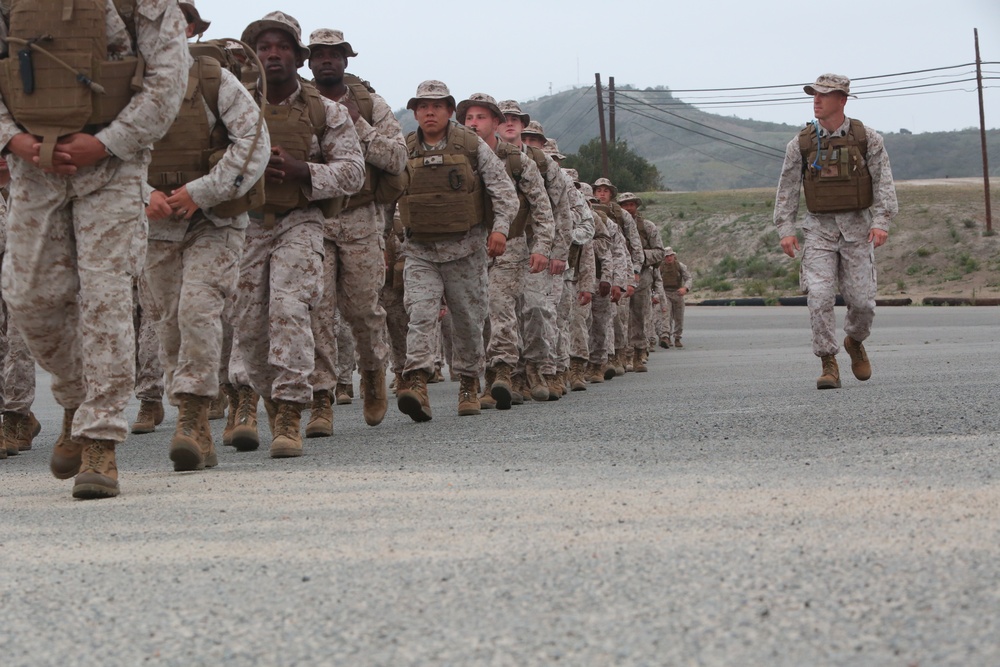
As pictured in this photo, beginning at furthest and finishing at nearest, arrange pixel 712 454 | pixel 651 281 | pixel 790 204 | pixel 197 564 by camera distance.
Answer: pixel 651 281, pixel 790 204, pixel 712 454, pixel 197 564

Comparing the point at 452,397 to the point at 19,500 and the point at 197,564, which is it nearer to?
the point at 19,500

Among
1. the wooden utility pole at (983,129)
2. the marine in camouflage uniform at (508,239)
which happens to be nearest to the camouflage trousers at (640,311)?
the marine in camouflage uniform at (508,239)

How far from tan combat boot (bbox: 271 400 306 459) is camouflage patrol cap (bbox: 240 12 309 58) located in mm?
2011

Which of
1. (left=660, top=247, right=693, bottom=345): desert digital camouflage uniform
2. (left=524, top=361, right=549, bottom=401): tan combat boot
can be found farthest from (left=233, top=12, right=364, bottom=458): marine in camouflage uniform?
(left=660, top=247, right=693, bottom=345): desert digital camouflage uniform

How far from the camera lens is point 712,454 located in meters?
6.99

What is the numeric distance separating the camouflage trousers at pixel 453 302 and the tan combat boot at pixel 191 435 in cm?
313

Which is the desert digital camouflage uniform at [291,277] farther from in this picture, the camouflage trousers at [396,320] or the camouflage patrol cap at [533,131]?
the camouflage patrol cap at [533,131]

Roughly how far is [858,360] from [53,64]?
7.56 m

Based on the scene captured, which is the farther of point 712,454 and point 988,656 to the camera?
point 712,454

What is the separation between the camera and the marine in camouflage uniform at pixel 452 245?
1070 centimetres

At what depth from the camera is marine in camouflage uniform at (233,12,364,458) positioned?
8273 millimetres

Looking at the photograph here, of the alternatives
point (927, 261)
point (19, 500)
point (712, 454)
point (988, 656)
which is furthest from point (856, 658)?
point (927, 261)

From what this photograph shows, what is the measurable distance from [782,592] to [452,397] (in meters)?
10.1

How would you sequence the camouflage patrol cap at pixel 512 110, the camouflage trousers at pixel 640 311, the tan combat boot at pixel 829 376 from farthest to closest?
the camouflage trousers at pixel 640 311 → the camouflage patrol cap at pixel 512 110 → the tan combat boot at pixel 829 376
